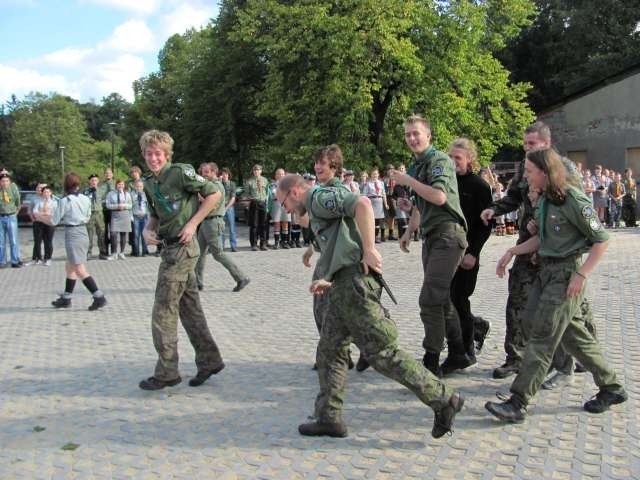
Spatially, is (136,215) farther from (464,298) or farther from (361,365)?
(464,298)

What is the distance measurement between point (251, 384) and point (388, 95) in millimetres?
21865

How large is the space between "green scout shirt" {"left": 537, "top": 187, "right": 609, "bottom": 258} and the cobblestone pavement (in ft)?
3.75

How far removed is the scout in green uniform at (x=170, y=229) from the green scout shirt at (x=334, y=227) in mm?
1283

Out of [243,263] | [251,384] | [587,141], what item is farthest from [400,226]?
[587,141]

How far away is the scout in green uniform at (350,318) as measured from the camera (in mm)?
4027

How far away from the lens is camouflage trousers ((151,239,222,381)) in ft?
17.1

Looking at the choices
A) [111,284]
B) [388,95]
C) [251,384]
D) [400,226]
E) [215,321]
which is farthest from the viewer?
[388,95]

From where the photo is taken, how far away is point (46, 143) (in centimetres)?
6550

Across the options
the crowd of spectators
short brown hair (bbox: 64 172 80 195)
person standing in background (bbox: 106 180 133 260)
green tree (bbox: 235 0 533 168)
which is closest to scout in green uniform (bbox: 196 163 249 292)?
short brown hair (bbox: 64 172 80 195)

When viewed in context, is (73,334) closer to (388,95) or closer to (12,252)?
(12,252)

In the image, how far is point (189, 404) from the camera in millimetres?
4953

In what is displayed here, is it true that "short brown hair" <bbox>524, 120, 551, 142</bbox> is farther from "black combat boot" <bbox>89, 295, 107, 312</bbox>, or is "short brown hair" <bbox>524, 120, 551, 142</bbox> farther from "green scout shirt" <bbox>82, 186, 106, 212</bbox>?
"green scout shirt" <bbox>82, 186, 106, 212</bbox>

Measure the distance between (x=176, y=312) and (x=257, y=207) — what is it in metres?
11.5

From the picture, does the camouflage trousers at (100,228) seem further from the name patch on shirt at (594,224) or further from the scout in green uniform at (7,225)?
the name patch on shirt at (594,224)
